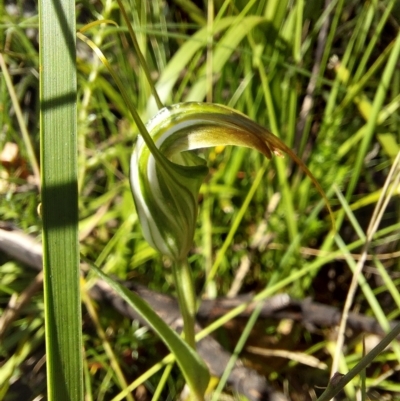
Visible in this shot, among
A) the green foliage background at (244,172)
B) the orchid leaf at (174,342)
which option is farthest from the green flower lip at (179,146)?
the green foliage background at (244,172)

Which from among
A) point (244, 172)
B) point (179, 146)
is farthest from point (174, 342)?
point (244, 172)

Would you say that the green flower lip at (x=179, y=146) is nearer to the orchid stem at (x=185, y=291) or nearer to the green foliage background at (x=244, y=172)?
the orchid stem at (x=185, y=291)

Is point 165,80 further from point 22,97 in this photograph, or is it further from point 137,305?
point 137,305

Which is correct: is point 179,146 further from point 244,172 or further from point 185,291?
point 244,172

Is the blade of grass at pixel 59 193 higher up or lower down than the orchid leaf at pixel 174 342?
higher up

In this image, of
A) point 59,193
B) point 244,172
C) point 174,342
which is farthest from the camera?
point 244,172

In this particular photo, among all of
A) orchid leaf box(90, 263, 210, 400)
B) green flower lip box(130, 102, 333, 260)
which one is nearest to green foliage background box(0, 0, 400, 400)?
orchid leaf box(90, 263, 210, 400)

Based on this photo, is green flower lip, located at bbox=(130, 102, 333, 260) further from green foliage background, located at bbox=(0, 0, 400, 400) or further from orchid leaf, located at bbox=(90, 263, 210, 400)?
green foliage background, located at bbox=(0, 0, 400, 400)
